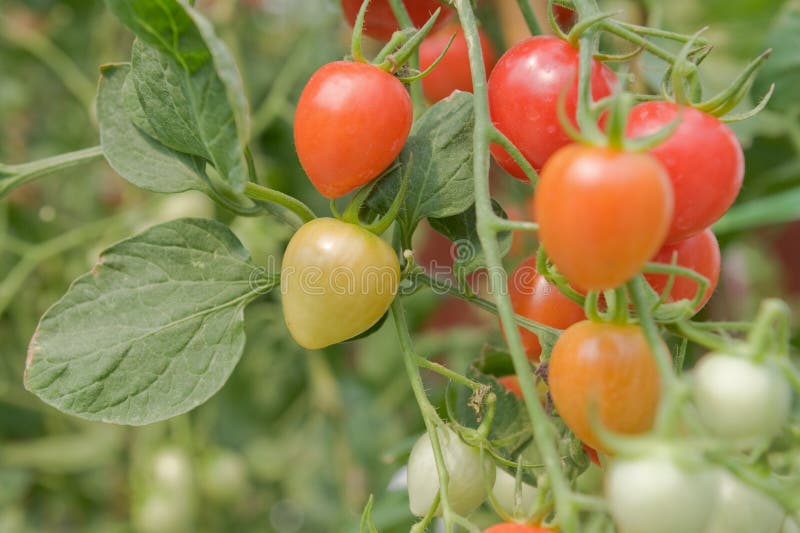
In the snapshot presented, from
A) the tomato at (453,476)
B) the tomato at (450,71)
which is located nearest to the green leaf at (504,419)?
the tomato at (453,476)

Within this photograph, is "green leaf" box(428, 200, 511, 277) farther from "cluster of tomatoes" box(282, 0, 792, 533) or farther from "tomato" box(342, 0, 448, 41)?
"tomato" box(342, 0, 448, 41)

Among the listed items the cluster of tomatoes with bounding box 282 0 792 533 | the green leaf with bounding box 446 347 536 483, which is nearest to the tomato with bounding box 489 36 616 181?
the cluster of tomatoes with bounding box 282 0 792 533

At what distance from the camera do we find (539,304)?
1.32 feet

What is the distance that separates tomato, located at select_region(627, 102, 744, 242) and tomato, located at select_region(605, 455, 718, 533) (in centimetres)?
12

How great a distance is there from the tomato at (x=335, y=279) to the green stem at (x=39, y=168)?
13 cm

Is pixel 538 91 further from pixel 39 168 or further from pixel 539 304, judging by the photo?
pixel 39 168

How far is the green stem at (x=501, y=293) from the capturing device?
10.4 inches

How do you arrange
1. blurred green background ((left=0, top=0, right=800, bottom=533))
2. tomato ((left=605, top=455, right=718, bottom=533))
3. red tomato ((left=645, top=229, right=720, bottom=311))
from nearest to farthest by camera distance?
tomato ((left=605, top=455, right=718, bottom=533)), red tomato ((left=645, top=229, right=720, bottom=311)), blurred green background ((left=0, top=0, right=800, bottom=533))

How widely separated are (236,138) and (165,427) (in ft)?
2.09

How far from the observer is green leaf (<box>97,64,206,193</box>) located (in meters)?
0.41

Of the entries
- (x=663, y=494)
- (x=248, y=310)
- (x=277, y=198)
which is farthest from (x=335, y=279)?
(x=248, y=310)

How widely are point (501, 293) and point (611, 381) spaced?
5 centimetres

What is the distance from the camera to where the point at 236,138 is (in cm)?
32

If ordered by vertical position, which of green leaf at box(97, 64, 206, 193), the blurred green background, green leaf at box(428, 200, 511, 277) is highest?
green leaf at box(97, 64, 206, 193)
